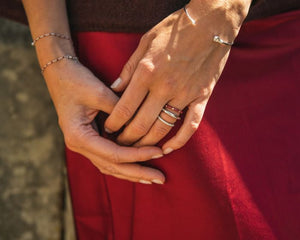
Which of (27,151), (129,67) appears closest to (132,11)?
(129,67)

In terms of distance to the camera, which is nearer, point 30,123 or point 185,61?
point 185,61

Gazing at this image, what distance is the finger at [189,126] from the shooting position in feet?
2.36

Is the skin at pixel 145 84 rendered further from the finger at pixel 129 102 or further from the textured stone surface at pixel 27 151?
the textured stone surface at pixel 27 151

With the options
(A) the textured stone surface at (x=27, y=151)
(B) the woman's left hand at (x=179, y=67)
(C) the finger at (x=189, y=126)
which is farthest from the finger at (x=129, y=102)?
(A) the textured stone surface at (x=27, y=151)

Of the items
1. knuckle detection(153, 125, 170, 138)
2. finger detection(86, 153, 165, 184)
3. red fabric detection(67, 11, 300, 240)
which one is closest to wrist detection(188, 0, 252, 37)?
red fabric detection(67, 11, 300, 240)

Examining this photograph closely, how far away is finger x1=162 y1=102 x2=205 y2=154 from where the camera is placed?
→ 2.36 feet

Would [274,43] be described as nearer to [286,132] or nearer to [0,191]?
[286,132]

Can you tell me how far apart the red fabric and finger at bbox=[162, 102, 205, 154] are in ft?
0.10

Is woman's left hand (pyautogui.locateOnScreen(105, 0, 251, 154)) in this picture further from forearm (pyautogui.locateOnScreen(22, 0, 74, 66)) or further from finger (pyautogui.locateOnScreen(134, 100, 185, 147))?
forearm (pyautogui.locateOnScreen(22, 0, 74, 66))

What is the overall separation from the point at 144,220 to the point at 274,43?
0.52 metres

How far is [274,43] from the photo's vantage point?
83 cm

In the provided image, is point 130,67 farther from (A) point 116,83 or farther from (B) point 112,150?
(B) point 112,150

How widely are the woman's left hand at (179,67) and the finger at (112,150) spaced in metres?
0.03

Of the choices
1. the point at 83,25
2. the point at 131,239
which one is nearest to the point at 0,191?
the point at 131,239
